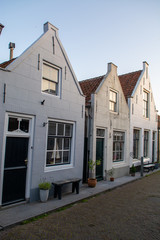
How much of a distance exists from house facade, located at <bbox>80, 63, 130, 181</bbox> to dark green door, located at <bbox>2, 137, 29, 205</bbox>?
388 centimetres

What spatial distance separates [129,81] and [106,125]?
628cm

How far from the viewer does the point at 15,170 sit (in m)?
6.42

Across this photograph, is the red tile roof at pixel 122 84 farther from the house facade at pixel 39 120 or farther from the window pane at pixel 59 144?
the window pane at pixel 59 144

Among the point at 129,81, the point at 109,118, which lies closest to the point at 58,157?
the point at 109,118

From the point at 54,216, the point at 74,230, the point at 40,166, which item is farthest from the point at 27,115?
the point at 74,230

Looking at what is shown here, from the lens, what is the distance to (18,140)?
6.55m

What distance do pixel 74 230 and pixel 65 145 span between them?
3.97 metres

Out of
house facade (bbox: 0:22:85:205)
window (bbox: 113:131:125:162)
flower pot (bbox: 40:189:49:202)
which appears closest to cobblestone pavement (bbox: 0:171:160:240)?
flower pot (bbox: 40:189:49:202)

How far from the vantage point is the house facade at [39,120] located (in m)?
6.25

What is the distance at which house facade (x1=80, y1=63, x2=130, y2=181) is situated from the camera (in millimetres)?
10000

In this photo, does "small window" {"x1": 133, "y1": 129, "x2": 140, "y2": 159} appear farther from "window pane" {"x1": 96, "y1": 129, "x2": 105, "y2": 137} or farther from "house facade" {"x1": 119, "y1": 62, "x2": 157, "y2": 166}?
"window pane" {"x1": 96, "y1": 129, "x2": 105, "y2": 137}

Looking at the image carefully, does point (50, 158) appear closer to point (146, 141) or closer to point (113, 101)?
point (113, 101)

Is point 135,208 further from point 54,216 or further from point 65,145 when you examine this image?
point 65,145

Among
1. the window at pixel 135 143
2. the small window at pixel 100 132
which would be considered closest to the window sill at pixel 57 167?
the small window at pixel 100 132
